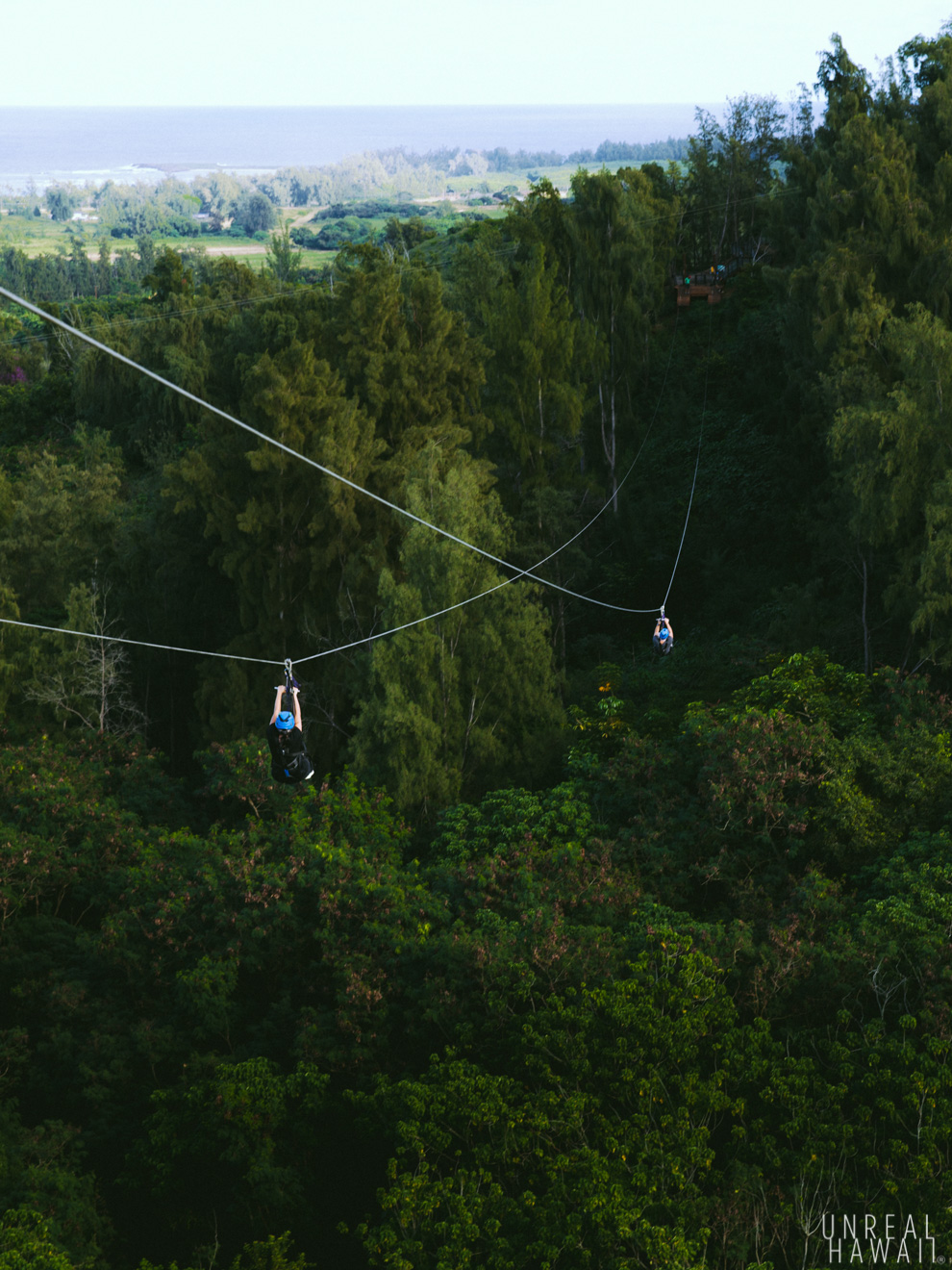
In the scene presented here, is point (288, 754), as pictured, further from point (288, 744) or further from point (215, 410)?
point (215, 410)

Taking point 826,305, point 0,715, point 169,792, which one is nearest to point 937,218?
point 826,305

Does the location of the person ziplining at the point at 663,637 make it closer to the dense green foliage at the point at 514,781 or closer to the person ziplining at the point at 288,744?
the dense green foliage at the point at 514,781

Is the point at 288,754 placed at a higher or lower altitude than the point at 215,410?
lower

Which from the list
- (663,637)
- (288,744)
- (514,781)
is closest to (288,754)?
(288,744)

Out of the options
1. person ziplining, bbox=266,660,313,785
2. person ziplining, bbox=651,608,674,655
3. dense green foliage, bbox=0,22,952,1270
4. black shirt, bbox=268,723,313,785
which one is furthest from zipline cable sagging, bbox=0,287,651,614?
black shirt, bbox=268,723,313,785

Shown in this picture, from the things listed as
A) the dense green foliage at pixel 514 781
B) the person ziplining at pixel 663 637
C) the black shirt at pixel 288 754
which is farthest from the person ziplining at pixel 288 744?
the person ziplining at pixel 663 637

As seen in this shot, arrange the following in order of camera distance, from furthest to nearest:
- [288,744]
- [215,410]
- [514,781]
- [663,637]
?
[514,781] < [663,637] < [288,744] < [215,410]

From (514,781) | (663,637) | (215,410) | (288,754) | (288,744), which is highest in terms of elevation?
(215,410)

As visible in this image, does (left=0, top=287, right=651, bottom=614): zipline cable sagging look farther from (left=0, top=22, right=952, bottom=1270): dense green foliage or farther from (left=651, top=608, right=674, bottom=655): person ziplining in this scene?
(left=651, top=608, right=674, bottom=655): person ziplining
